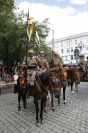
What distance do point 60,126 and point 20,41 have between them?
1609 cm

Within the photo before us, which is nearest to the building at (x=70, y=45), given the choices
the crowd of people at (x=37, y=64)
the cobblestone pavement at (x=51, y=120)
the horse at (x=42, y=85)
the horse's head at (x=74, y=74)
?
the crowd of people at (x=37, y=64)

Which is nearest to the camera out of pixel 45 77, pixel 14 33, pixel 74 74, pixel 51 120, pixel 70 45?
pixel 45 77

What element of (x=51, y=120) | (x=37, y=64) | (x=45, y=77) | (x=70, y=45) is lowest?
(x=51, y=120)

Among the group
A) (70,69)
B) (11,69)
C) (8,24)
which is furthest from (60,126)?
(11,69)

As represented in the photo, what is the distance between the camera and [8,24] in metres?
21.8

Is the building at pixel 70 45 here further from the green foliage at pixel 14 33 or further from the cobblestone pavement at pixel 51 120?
the cobblestone pavement at pixel 51 120

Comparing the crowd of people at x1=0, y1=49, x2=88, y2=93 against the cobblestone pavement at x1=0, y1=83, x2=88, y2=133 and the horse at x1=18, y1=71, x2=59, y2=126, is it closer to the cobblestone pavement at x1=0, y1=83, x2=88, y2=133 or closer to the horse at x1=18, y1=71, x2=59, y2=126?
the horse at x1=18, y1=71, x2=59, y2=126

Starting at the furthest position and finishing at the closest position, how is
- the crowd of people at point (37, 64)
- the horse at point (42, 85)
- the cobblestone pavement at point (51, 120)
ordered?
the crowd of people at point (37, 64) < the horse at point (42, 85) < the cobblestone pavement at point (51, 120)

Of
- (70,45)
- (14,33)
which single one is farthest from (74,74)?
(70,45)

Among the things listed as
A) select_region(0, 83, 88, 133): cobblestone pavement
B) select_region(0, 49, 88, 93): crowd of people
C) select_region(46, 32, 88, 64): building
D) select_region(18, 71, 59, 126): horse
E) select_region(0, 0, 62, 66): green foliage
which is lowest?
select_region(0, 83, 88, 133): cobblestone pavement

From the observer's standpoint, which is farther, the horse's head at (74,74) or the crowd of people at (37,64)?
the horse's head at (74,74)

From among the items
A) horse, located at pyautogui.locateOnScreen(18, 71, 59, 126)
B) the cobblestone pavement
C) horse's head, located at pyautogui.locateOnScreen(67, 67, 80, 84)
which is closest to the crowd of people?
horse, located at pyautogui.locateOnScreen(18, 71, 59, 126)

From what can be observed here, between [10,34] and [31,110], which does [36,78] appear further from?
[10,34]

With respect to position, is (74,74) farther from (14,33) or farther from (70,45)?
(70,45)
